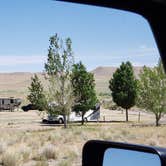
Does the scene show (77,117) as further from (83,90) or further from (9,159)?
(9,159)

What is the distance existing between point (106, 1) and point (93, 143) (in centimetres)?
78

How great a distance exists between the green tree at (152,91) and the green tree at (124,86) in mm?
8648

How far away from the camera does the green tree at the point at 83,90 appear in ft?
162

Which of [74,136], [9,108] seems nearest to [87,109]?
[74,136]

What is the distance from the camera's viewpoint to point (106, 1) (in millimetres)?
2338

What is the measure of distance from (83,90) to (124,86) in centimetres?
755

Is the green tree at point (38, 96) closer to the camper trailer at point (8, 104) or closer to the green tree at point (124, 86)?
the green tree at point (124, 86)

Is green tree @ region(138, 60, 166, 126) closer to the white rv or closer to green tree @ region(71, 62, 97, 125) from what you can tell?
green tree @ region(71, 62, 97, 125)

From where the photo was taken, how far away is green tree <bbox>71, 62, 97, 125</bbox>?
49.4m

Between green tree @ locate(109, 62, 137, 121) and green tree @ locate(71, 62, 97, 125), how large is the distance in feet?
17.6

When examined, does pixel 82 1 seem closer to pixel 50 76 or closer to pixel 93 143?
pixel 93 143

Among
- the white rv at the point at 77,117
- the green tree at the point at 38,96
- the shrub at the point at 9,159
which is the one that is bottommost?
the shrub at the point at 9,159

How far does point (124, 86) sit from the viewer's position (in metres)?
56.3

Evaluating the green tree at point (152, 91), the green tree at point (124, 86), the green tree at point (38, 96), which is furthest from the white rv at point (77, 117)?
the green tree at point (152, 91)
